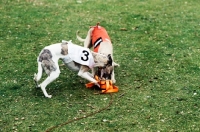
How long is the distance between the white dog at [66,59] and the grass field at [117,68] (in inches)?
15.2

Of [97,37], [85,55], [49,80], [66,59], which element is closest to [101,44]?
[97,37]

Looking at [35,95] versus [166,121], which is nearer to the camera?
[166,121]

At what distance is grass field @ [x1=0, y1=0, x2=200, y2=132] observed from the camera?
6480 millimetres

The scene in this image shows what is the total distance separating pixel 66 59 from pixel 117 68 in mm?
1575

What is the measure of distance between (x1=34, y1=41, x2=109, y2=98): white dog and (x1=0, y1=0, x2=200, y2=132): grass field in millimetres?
387

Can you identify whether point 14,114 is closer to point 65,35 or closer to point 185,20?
point 65,35

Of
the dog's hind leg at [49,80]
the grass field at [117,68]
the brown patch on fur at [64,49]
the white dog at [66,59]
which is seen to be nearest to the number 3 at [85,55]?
the white dog at [66,59]

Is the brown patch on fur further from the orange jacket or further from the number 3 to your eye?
the orange jacket

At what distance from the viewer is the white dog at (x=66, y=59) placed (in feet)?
23.1

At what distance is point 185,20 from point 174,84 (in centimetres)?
417

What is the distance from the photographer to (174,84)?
300 inches

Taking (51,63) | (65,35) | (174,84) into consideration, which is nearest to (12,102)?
(51,63)

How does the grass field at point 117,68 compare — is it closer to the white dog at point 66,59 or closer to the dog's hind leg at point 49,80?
the dog's hind leg at point 49,80

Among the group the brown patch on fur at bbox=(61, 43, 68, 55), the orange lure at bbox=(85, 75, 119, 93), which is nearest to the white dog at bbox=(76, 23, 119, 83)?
the orange lure at bbox=(85, 75, 119, 93)
